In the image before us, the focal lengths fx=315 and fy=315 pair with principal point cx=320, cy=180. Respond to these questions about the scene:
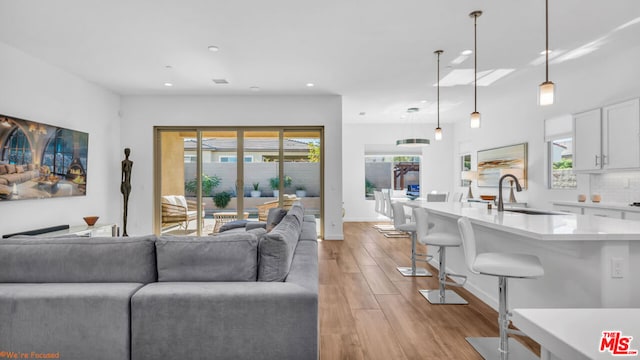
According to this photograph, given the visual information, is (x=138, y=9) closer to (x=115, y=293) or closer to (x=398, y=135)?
(x=115, y=293)

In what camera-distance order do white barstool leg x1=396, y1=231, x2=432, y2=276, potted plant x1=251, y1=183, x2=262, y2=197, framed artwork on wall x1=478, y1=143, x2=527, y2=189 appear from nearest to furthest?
white barstool leg x1=396, y1=231, x2=432, y2=276 < framed artwork on wall x1=478, y1=143, x2=527, y2=189 < potted plant x1=251, y1=183, x2=262, y2=197

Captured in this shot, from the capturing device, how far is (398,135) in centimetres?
915

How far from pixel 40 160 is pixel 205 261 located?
411cm

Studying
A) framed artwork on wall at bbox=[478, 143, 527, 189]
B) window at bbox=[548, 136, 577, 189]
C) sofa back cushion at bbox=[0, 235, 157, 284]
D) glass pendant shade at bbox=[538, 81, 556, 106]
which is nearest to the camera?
sofa back cushion at bbox=[0, 235, 157, 284]

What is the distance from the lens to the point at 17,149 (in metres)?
3.99

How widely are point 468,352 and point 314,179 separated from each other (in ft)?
14.9

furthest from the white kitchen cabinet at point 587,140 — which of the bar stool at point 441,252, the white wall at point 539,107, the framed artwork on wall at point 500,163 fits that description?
the bar stool at point 441,252

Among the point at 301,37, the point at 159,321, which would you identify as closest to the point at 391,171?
the point at 301,37

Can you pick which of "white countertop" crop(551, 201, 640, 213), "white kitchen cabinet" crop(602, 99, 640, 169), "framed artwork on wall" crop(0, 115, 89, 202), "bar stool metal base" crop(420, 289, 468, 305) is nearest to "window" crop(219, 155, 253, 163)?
"framed artwork on wall" crop(0, 115, 89, 202)

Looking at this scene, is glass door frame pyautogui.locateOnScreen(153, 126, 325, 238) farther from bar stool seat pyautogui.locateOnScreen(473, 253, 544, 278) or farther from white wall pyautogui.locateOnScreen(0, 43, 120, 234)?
bar stool seat pyautogui.locateOnScreen(473, 253, 544, 278)

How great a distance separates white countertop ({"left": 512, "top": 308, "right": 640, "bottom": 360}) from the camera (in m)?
0.63

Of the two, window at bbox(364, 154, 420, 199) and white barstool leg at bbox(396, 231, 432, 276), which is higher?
window at bbox(364, 154, 420, 199)

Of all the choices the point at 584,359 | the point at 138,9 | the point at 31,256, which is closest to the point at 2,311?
the point at 31,256
